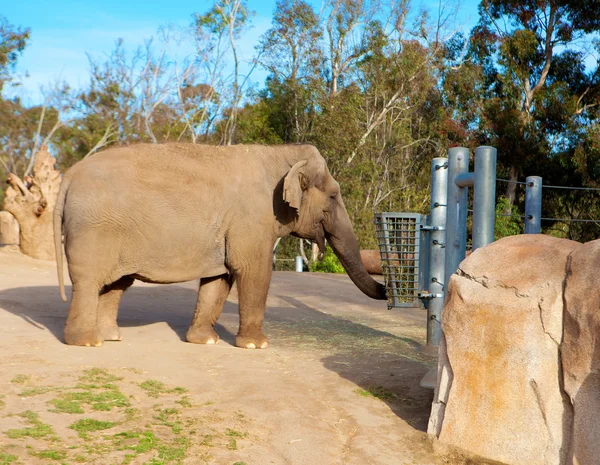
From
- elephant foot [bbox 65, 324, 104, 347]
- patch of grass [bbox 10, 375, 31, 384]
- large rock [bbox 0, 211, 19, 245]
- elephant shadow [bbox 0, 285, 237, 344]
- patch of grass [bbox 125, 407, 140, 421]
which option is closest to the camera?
patch of grass [bbox 125, 407, 140, 421]

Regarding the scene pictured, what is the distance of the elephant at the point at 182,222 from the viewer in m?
→ 6.41

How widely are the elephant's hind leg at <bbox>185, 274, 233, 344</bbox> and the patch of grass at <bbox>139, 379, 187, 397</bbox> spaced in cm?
176

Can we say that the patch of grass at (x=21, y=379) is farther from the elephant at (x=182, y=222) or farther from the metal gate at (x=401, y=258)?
the metal gate at (x=401, y=258)

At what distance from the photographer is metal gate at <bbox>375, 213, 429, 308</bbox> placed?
649cm

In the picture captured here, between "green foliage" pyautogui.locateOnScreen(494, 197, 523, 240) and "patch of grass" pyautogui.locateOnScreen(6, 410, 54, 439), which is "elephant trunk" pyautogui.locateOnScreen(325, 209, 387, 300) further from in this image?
"green foliage" pyautogui.locateOnScreen(494, 197, 523, 240)

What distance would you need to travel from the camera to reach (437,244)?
653 cm

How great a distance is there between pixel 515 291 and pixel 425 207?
20.1 metres

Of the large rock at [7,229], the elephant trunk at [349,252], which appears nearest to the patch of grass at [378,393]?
the elephant trunk at [349,252]

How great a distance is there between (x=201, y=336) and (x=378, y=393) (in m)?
2.11

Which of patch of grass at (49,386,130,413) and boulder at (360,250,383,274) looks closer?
patch of grass at (49,386,130,413)

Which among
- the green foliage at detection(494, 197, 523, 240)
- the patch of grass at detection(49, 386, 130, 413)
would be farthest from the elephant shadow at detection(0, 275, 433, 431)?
the green foliage at detection(494, 197, 523, 240)

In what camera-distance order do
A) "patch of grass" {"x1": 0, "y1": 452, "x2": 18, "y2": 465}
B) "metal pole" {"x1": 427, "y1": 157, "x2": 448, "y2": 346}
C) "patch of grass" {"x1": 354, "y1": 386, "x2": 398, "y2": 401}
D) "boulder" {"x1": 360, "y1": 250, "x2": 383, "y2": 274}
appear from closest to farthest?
"patch of grass" {"x1": 0, "y1": 452, "x2": 18, "y2": 465} < "patch of grass" {"x1": 354, "y1": 386, "x2": 398, "y2": 401} < "metal pole" {"x1": 427, "y1": 157, "x2": 448, "y2": 346} < "boulder" {"x1": 360, "y1": 250, "x2": 383, "y2": 274}

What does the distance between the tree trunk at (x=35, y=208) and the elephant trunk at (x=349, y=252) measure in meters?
9.80

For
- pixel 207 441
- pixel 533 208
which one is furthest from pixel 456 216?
pixel 207 441
